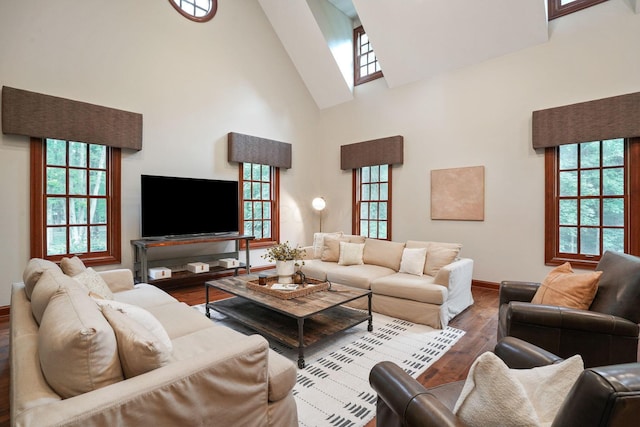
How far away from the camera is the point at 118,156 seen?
420cm

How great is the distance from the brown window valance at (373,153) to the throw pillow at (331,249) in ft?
5.94

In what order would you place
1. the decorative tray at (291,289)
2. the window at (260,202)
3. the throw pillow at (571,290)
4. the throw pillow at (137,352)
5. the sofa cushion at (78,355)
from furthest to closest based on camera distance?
1. the window at (260,202)
2. the decorative tray at (291,289)
3. the throw pillow at (571,290)
4. the throw pillow at (137,352)
5. the sofa cushion at (78,355)

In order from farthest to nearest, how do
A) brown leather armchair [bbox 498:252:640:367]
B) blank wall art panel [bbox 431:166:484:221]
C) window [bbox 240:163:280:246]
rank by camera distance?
window [bbox 240:163:280:246] < blank wall art panel [bbox 431:166:484:221] < brown leather armchair [bbox 498:252:640:367]

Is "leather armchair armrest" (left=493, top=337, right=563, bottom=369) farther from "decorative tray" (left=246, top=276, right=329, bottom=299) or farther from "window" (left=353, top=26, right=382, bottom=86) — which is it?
"window" (left=353, top=26, right=382, bottom=86)

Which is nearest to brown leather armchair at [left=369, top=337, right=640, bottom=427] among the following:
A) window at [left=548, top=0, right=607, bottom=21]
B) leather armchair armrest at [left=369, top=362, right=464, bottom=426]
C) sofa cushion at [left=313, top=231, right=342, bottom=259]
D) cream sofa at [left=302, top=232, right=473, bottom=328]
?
leather armchair armrest at [left=369, top=362, right=464, bottom=426]

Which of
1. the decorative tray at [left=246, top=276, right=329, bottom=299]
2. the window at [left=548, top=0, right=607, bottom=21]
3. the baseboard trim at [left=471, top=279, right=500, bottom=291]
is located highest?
the window at [left=548, top=0, right=607, bottom=21]

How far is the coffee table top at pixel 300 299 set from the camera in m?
2.56

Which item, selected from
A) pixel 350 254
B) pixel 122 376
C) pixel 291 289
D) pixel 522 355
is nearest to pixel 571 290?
pixel 522 355

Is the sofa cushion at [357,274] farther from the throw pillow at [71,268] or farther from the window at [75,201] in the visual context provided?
the window at [75,201]

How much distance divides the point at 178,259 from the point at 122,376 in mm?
3906

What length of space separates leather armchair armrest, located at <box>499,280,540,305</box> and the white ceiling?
3.48m

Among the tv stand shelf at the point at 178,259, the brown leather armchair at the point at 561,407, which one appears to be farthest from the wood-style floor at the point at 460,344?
the brown leather armchair at the point at 561,407

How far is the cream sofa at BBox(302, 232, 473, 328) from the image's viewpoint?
323cm

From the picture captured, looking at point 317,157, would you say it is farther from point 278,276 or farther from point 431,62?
point 278,276
